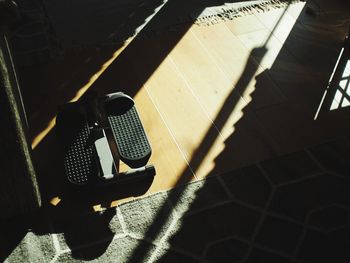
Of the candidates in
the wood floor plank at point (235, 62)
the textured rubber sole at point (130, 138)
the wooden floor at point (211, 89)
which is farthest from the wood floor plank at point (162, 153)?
the wood floor plank at point (235, 62)

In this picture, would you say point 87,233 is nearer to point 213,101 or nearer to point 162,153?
point 162,153

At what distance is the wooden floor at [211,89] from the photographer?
2207mm

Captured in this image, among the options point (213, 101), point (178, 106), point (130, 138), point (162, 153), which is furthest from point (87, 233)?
point (213, 101)

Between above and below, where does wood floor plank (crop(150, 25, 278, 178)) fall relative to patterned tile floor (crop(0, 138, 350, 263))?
above

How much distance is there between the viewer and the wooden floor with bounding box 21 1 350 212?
221 centimetres

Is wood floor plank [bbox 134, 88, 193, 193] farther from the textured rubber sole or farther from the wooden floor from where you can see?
the textured rubber sole

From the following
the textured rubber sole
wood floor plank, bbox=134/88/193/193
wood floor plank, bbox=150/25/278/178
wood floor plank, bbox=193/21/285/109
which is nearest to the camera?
the textured rubber sole

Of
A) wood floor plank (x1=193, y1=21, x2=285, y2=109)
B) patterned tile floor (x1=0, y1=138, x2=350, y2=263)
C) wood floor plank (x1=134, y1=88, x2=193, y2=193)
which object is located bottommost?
patterned tile floor (x1=0, y1=138, x2=350, y2=263)

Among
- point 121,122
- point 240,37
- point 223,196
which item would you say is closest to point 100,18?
point 240,37

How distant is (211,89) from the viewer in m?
2.54

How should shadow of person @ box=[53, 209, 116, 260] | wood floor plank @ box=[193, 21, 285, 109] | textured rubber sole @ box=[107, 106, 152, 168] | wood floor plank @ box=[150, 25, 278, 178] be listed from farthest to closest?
1. wood floor plank @ box=[193, 21, 285, 109]
2. wood floor plank @ box=[150, 25, 278, 178]
3. textured rubber sole @ box=[107, 106, 152, 168]
4. shadow of person @ box=[53, 209, 116, 260]

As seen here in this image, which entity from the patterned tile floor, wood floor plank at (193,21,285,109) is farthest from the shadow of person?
wood floor plank at (193,21,285,109)

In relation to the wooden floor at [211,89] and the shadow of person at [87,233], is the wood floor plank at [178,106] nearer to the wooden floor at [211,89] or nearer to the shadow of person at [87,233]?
the wooden floor at [211,89]

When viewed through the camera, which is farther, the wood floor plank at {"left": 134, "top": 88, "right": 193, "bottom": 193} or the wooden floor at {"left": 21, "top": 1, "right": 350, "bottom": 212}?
the wooden floor at {"left": 21, "top": 1, "right": 350, "bottom": 212}
